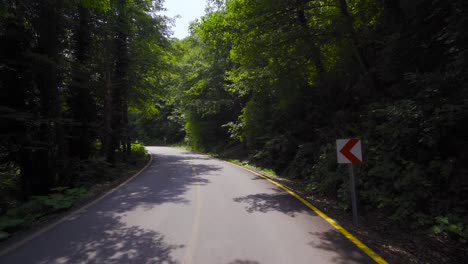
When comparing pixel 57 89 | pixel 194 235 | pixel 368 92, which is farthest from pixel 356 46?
pixel 57 89

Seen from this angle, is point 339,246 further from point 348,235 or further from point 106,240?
point 106,240

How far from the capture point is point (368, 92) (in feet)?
36.3

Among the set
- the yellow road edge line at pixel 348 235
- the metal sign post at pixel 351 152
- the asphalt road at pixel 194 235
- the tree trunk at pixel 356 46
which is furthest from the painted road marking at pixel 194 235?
the tree trunk at pixel 356 46

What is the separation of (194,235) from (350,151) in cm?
336

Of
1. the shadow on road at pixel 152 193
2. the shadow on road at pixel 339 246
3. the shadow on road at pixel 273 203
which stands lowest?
the shadow on road at pixel 339 246

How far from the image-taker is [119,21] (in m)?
15.2

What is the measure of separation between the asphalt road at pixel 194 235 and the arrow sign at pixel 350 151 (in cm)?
134

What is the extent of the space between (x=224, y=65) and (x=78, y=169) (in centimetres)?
1644

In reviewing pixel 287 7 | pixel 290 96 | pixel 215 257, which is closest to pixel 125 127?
pixel 290 96

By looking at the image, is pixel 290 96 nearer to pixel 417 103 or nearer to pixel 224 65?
pixel 417 103

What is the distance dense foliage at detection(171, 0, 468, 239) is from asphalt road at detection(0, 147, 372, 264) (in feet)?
6.07

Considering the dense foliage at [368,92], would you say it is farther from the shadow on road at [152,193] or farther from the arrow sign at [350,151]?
the shadow on road at [152,193]

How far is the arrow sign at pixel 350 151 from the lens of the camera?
17.9 ft

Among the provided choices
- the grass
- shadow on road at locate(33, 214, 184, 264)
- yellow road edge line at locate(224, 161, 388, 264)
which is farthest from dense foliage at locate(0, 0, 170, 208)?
yellow road edge line at locate(224, 161, 388, 264)
